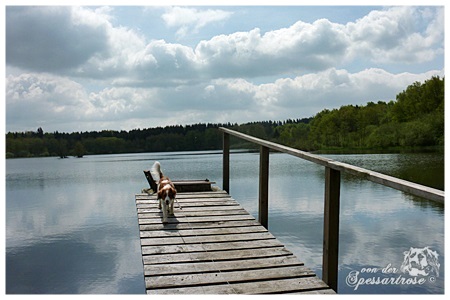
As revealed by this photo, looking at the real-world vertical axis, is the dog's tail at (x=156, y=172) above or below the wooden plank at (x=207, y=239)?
above

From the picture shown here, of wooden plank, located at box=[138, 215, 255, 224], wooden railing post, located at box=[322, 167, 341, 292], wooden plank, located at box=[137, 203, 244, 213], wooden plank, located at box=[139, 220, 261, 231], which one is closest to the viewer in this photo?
wooden railing post, located at box=[322, 167, 341, 292]

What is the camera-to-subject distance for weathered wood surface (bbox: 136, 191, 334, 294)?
10.0 ft

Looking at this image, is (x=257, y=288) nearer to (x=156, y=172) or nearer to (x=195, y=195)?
(x=195, y=195)

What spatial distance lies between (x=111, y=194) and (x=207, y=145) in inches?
191

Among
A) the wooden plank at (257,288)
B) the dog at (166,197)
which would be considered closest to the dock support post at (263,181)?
the dog at (166,197)

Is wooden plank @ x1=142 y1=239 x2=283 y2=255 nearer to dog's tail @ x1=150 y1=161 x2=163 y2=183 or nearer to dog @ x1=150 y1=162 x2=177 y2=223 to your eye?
dog @ x1=150 y1=162 x2=177 y2=223

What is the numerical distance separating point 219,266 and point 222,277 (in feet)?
0.76

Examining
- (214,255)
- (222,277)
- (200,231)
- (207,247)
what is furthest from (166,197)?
(222,277)

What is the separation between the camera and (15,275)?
730 centimetres

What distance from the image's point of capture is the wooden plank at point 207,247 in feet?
12.5

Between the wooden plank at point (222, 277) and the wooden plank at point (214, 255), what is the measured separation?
1.06ft

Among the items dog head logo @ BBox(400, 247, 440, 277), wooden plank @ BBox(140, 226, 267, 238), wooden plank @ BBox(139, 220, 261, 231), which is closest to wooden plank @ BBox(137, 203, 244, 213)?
wooden plank @ BBox(139, 220, 261, 231)

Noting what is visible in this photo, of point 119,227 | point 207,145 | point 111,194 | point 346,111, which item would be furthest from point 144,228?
point 346,111

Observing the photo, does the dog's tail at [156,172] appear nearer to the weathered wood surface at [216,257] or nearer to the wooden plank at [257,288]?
the weathered wood surface at [216,257]
